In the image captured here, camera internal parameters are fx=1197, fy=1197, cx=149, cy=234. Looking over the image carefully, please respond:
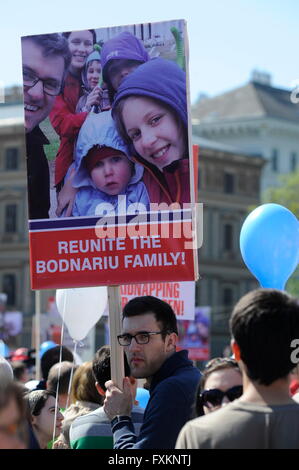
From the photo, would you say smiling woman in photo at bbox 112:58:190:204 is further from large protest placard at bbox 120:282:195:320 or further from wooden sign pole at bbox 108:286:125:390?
large protest placard at bbox 120:282:195:320

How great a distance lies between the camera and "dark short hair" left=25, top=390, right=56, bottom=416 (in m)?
5.88

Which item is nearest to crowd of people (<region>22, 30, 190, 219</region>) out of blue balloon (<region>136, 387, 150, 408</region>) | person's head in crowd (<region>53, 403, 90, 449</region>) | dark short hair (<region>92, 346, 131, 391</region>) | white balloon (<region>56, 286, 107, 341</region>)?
dark short hair (<region>92, 346, 131, 391</region>)

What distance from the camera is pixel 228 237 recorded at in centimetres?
→ 6762

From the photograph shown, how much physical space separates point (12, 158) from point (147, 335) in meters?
59.1

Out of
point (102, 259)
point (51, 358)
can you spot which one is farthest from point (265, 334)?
point (51, 358)

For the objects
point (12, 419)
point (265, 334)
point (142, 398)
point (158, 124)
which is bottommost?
point (142, 398)

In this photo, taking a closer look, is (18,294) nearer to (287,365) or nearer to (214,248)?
(214,248)

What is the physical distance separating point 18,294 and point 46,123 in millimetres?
57035

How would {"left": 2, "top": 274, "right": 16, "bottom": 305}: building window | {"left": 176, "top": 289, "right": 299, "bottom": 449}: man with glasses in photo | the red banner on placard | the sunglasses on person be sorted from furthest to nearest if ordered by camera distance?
{"left": 2, "top": 274, "right": 16, "bottom": 305}: building window → the red banner on placard → the sunglasses on person → {"left": 176, "top": 289, "right": 299, "bottom": 449}: man with glasses in photo

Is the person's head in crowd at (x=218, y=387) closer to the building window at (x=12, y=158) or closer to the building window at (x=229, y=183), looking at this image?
the building window at (x=12, y=158)

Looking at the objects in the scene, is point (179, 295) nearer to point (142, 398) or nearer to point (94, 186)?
point (142, 398)

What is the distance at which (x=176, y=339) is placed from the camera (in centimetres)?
507

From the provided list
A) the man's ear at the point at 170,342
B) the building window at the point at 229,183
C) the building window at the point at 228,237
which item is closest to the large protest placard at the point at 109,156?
the man's ear at the point at 170,342

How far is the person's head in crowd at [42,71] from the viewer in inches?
213
